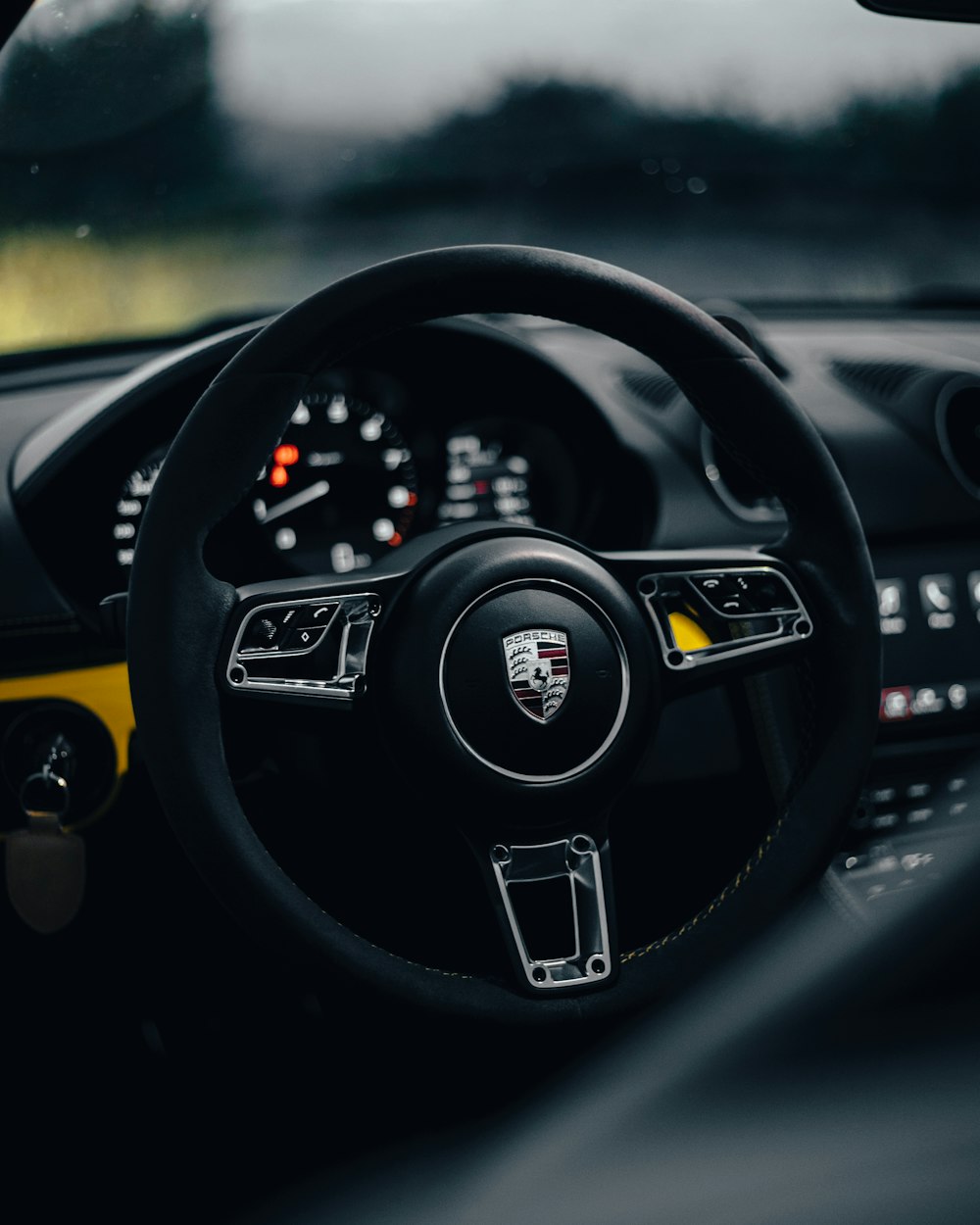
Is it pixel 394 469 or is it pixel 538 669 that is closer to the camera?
pixel 538 669

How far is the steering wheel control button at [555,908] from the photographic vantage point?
1.40 m

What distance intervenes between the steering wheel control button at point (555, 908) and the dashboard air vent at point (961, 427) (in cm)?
121

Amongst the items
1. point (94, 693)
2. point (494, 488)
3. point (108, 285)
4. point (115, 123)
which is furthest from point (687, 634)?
point (115, 123)

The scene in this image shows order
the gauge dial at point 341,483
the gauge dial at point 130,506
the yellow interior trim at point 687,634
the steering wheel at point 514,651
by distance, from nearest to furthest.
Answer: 1. the steering wheel at point 514,651
2. the yellow interior trim at point 687,634
3. the gauge dial at point 130,506
4. the gauge dial at point 341,483

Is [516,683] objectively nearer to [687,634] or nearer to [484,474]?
[687,634]

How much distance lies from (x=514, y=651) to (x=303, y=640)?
0.69ft

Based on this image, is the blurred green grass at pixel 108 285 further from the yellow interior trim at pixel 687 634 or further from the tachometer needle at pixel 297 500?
the yellow interior trim at pixel 687 634

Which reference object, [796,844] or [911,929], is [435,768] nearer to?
[796,844]

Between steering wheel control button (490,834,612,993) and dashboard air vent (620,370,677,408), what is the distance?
1027 millimetres

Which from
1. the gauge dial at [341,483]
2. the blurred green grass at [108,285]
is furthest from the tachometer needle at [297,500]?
the blurred green grass at [108,285]

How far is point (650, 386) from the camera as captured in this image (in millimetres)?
2377

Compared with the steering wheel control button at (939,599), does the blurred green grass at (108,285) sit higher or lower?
higher

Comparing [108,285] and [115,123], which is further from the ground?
[115,123]

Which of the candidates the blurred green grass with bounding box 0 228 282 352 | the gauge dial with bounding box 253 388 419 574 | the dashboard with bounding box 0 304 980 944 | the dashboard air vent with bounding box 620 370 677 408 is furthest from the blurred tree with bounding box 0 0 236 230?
the dashboard air vent with bounding box 620 370 677 408
